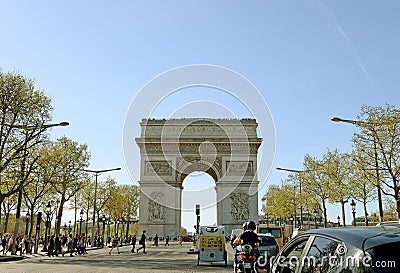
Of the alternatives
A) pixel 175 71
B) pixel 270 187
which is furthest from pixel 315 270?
pixel 270 187

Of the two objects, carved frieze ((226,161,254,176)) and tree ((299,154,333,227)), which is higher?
carved frieze ((226,161,254,176))

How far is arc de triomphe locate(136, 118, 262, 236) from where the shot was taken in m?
52.9

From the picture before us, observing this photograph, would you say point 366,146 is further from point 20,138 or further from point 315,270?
point 315,270

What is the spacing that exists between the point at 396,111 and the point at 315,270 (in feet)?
83.5

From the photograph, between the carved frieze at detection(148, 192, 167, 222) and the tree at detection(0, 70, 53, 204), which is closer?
→ the tree at detection(0, 70, 53, 204)

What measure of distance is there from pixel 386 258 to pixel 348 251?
1.07 feet

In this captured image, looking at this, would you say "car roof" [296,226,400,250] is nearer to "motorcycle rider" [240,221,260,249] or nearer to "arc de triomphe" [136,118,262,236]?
"motorcycle rider" [240,221,260,249]

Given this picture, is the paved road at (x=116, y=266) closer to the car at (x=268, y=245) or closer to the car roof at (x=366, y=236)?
the car at (x=268, y=245)

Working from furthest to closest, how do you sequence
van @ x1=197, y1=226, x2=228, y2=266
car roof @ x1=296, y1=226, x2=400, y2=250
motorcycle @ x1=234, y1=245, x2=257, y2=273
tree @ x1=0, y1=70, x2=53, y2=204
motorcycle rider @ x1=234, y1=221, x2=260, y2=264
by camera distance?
tree @ x1=0, y1=70, x2=53, y2=204 → van @ x1=197, y1=226, x2=228, y2=266 → motorcycle rider @ x1=234, y1=221, x2=260, y2=264 → motorcycle @ x1=234, y1=245, x2=257, y2=273 → car roof @ x1=296, y1=226, x2=400, y2=250

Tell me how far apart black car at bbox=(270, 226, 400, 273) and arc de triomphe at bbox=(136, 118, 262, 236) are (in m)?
48.7

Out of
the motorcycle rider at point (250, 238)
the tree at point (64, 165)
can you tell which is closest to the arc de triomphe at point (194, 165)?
the tree at point (64, 165)

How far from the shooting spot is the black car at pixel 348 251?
3.28m

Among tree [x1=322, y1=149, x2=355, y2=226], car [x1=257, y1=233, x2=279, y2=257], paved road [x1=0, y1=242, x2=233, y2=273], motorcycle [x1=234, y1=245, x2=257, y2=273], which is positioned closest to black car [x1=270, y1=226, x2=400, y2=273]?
motorcycle [x1=234, y1=245, x2=257, y2=273]

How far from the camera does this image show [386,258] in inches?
129
